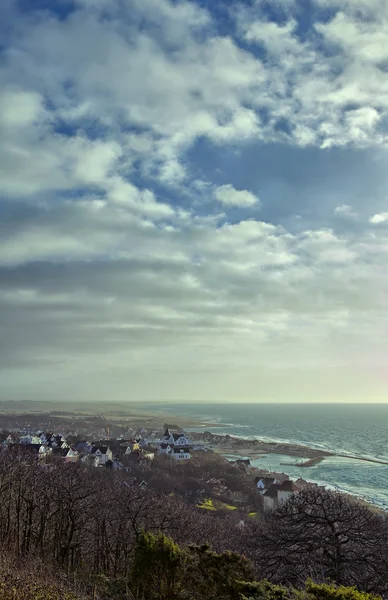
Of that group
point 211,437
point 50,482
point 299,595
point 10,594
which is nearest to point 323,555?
point 299,595

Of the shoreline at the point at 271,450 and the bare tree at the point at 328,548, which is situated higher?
the bare tree at the point at 328,548

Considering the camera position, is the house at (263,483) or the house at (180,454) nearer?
the house at (263,483)

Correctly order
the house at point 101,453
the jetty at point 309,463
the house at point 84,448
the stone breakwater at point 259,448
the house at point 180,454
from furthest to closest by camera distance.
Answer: the stone breakwater at point 259,448, the jetty at point 309,463, the house at point 180,454, the house at point 84,448, the house at point 101,453

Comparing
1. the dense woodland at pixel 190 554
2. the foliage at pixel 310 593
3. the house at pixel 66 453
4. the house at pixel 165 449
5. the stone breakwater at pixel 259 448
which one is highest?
the foliage at pixel 310 593

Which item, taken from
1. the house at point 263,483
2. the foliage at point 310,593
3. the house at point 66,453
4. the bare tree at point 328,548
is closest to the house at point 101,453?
the house at point 66,453

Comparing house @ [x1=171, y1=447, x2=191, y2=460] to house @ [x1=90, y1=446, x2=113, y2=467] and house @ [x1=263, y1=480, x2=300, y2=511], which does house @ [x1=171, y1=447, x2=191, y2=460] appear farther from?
house @ [x1=263, y1=480, x2=300, y2=511]

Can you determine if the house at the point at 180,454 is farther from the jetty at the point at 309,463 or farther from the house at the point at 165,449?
the jetty at the point at 309,463

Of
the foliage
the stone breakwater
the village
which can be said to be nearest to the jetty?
the stone breakwater

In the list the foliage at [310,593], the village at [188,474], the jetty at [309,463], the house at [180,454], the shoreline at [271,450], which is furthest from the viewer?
the shoreline at [271,450]
